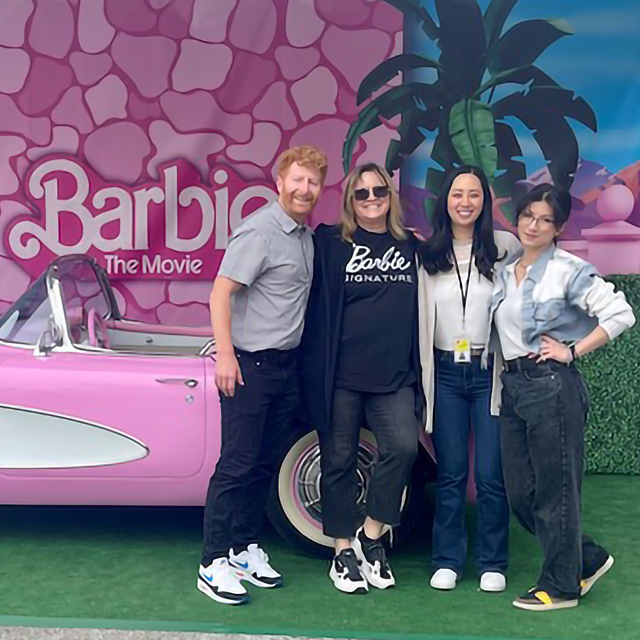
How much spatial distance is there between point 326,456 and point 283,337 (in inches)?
21.2

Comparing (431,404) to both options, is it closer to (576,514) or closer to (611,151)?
(576,514)

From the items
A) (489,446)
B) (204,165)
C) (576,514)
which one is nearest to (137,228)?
(204,165)

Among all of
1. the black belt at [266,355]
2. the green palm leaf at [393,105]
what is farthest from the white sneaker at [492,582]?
the green palm leaf at [393,105]

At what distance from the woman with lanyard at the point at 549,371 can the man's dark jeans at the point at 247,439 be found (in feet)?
2.80

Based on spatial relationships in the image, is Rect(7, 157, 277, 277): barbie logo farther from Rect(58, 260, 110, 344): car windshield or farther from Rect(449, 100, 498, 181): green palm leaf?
Rect(449, 100, 498, 181): green palm leaf

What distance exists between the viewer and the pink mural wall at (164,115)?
222 inches

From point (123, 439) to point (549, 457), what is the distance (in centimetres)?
177

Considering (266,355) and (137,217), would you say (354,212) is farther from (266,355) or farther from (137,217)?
(137,217)

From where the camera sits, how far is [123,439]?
409 centimetres

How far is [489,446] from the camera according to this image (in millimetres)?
3773

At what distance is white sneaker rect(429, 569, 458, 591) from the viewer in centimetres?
382

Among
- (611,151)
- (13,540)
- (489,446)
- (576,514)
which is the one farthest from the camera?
(611,151)

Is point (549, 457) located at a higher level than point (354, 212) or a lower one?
lower

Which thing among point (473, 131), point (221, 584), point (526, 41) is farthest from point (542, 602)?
point (526, 41)
